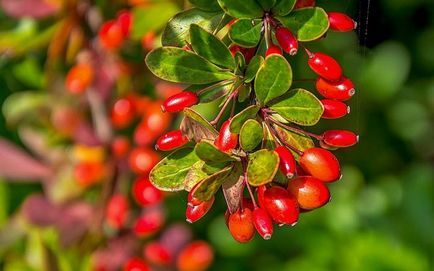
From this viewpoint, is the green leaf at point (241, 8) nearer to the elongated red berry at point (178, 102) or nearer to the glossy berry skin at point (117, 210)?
the elongated red berry at point (178, 102)

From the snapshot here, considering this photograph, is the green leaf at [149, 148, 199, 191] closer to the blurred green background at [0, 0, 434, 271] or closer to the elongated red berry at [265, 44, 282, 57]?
the elongated red berry at [265, 44, 282, 57]

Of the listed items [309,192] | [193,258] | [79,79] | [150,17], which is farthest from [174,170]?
[193,258]

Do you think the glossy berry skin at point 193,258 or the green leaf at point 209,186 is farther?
the glossy berry skin at point 193,258

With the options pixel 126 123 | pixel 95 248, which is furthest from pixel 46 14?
pixel 95 248

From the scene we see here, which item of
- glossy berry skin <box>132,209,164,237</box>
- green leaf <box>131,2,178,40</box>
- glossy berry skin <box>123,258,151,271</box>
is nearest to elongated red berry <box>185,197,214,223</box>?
green leaf <box>131,2,178,40</box>

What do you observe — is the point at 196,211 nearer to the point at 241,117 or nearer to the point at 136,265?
the point at 241,117

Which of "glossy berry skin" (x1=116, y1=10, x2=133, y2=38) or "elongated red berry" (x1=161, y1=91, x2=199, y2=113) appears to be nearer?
"elongated red berry" (x1=161, y1=91, x2=199, y2=113)

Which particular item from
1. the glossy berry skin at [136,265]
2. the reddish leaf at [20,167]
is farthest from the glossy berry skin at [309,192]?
the reddish leaf at [20,167]
